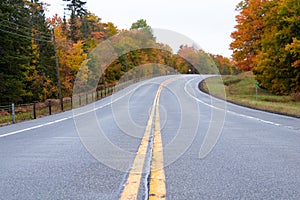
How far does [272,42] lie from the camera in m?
32.0

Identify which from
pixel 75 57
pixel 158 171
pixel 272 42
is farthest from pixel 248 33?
Result: pixel 158 171

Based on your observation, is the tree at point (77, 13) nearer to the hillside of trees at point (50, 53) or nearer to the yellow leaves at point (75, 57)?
the hillside of trees at point (50, 53)

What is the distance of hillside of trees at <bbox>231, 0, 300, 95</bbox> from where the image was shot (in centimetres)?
2953

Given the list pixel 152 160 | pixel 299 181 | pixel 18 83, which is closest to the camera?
pixel 299 181

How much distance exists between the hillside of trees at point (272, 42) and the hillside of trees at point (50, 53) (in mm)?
3909

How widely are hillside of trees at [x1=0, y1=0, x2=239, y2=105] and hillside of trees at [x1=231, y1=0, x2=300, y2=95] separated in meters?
3.91

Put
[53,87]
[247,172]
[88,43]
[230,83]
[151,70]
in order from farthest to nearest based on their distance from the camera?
[151,70] < [88,43] < [230,83] < [53,87] < [247,172]

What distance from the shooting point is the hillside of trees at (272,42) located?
96.9 ft

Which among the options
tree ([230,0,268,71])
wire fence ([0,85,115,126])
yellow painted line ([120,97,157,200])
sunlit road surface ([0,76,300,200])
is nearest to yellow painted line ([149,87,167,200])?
sunlit road surface ([0,76,300,200])

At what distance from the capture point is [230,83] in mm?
52344

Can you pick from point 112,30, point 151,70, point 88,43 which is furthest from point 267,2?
point 112,30

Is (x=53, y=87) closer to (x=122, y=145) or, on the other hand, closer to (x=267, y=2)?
(x=267, y=2)

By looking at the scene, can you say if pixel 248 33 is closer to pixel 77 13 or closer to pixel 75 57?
pixel 75 57

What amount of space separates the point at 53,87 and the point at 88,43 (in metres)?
18.4
